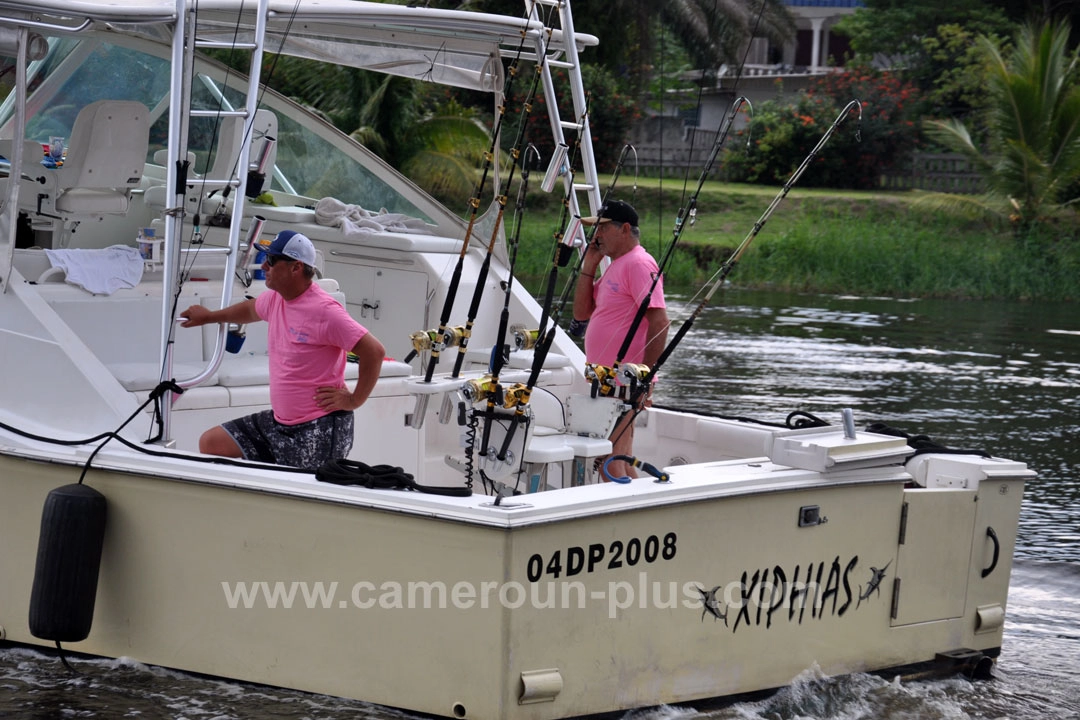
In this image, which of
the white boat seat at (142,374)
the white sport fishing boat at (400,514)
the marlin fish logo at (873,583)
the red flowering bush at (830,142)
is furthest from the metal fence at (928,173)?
the marlin fish logo at (873,583)

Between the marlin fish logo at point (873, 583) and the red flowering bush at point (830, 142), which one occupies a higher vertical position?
the red flowering bush at point (830, 142)

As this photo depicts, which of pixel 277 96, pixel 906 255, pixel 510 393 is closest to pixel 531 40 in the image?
pixel 277 96

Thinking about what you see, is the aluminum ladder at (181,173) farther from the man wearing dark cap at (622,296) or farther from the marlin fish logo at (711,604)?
the marlin fish logo at (711,604)

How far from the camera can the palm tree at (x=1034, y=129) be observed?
71.0 ft

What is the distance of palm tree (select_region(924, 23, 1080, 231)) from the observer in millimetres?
21641

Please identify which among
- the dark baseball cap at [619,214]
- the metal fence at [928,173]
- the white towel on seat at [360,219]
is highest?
the metal fence at [928,173]

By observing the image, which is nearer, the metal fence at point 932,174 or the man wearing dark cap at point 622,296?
the man wearing dark cap at point 622,296

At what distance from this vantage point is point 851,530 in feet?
15.9

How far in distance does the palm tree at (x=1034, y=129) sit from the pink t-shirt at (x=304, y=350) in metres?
18.7

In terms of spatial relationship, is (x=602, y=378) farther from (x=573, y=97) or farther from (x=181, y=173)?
(x=573, y=97)

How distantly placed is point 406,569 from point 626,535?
662 mm

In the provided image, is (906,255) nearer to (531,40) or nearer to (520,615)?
(531,40)

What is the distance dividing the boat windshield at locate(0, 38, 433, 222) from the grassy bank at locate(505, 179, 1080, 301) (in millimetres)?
11796

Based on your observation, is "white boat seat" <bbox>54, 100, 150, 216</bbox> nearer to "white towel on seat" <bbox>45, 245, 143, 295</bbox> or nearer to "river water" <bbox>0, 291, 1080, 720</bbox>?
"white towel on seat" <bbox>45, 245, 143, 295</bbox>
